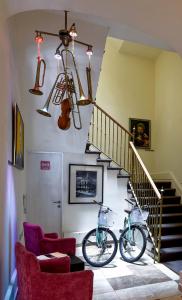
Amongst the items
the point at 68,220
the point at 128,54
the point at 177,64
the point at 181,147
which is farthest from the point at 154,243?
the point at 128,54

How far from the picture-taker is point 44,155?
16.9ft

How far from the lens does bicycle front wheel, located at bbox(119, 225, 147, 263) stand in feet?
14.3

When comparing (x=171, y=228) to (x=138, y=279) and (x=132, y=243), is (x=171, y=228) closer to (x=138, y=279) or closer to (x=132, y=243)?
(x=132, y=243)

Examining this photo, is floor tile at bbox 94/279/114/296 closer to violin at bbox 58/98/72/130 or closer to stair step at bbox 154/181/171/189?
violin at bbox 58/98/72/130

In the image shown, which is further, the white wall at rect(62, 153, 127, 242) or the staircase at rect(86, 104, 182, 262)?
the white wall at rect(62, 153, 127, 242)

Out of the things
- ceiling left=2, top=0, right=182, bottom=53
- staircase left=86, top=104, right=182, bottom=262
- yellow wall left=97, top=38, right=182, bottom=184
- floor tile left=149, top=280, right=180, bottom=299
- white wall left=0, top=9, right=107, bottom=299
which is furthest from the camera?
yellow wall left=97, top=38, right=182, bottom=184

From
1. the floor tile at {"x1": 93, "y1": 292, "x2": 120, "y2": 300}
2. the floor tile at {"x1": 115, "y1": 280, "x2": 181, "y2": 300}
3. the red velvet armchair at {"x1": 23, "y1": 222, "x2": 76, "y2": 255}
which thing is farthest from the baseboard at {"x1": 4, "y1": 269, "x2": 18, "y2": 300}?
the floor tile at {"x1": 115, "y1": 280, "x2": 181, "y2": 300}

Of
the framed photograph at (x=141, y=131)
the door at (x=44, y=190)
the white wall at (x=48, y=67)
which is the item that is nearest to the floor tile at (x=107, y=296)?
the door at (x=44, y=190)

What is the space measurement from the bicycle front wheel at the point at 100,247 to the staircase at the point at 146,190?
764 mm

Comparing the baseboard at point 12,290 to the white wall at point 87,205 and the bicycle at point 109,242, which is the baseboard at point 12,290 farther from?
the white wall at point 87,205

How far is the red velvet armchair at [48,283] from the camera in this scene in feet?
6.18

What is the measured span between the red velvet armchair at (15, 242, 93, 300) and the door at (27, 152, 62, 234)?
3119 mm

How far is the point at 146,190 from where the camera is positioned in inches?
213

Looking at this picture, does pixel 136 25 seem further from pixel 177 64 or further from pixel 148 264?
pixel 177 64
